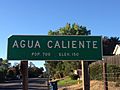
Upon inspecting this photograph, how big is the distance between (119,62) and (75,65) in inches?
1441

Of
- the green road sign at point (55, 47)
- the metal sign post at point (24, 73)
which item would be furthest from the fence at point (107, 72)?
the metal sign post at point (24, 73)

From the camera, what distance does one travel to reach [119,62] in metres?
37.2

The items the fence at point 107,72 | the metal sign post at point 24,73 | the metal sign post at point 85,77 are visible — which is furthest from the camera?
the fence at point 107,72

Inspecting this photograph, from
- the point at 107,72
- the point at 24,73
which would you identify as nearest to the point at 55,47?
the point at 24,73

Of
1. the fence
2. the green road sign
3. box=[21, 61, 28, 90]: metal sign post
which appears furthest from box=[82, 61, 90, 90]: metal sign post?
the fence

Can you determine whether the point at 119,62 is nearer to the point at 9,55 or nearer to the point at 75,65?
the point at 9,55

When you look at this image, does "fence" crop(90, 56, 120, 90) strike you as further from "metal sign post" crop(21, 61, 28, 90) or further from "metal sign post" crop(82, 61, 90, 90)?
"metal sign post" crop(21, 61, 28, 90)

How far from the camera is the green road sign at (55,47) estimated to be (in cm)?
927

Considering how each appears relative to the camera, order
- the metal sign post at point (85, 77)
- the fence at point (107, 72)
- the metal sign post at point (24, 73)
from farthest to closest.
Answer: the fence at point (107, 72) < the metal sign post at point (85, 77) < the metal sign post at point (24, 73)

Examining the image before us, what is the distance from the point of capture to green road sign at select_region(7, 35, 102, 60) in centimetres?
927

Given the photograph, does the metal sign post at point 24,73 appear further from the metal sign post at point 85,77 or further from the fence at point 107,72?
the fence at point 107,72

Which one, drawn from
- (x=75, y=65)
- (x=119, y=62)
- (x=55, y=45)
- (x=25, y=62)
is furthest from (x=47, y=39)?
(x=75, y=65)

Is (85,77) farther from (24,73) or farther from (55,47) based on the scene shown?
(24,73)

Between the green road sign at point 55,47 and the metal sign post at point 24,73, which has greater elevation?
the green road sign at point 55,47
